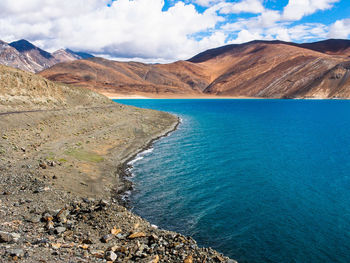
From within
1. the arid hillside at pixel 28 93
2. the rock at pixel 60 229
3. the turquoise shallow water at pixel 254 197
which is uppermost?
the arid hillside at pixel 28 93

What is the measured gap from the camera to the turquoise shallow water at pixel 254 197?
58.6ft

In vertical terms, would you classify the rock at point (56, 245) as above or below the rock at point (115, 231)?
above

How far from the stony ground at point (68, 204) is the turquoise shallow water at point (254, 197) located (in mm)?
3215

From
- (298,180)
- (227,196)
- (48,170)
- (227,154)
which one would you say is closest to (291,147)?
(227,154)

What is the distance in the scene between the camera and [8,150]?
97.1ft

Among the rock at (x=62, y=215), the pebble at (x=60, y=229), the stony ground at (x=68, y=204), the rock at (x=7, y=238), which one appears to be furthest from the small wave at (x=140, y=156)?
the rock at (x=7, y=238)

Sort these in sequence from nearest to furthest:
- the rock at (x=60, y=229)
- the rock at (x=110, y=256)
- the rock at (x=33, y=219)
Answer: the rock at (x=110, y=256)
the rock at (x=60, y=229)
the rock at (x=33, y=219)

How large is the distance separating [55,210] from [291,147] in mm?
38038

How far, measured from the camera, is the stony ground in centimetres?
1337

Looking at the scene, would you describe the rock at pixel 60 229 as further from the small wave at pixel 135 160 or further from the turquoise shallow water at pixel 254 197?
the small wave at pixel 135 160

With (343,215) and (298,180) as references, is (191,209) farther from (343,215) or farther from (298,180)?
(298,180)

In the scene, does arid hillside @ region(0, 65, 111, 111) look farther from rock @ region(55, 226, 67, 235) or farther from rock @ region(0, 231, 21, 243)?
rock @ region(0, 231, 21, 243)

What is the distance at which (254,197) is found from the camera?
986 inches

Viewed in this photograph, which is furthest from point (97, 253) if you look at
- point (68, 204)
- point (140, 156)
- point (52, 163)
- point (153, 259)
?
point (140, 156)
